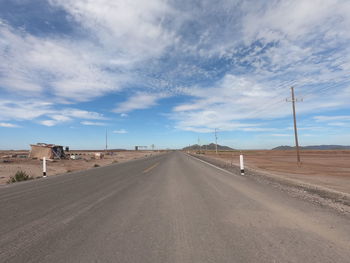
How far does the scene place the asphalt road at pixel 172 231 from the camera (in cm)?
332

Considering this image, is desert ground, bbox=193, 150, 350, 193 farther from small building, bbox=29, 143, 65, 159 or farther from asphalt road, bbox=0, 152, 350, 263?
small building, bbox=29, 143, 65, 159

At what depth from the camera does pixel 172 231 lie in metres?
4.33

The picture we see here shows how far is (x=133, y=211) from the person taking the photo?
19.0ft

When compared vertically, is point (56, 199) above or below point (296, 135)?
below

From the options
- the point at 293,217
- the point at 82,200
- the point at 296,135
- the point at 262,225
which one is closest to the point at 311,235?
the point at 262,225

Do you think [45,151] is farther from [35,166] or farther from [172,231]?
[172,231]

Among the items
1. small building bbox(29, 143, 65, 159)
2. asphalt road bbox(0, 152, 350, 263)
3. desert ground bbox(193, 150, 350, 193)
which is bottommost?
desert ground bbox(193, 150, 350, 193)

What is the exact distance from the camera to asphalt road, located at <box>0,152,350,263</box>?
3.32m

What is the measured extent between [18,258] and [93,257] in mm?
1013

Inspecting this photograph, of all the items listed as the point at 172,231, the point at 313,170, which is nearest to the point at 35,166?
the point at 172,231

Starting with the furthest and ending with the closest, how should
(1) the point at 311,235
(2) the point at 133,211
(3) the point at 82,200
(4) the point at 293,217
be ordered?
(3) the point at 82,200, (2) the point at 133,211, (4) the point at 293,217, (1) the point at 311,235

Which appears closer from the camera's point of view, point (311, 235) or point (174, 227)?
point (311, 235)

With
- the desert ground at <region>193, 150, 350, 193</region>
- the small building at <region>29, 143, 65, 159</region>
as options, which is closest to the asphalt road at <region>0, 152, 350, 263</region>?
the desert ground at <region>193, 150, 350, 193</region>

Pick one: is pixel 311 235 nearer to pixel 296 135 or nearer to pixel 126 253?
pixel 126 253
